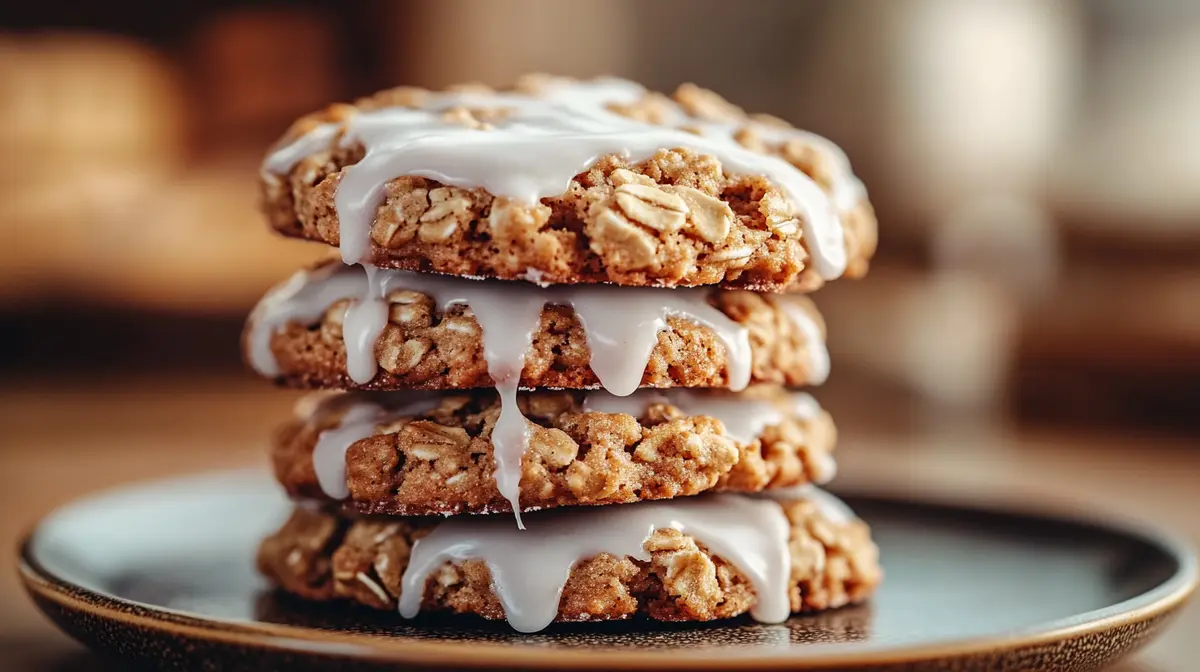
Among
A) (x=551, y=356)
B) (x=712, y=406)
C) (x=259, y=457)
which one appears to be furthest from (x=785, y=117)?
(x=551, y=356)

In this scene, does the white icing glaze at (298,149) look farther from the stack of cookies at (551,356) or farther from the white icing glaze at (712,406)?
the white icing glaze at (712,406)

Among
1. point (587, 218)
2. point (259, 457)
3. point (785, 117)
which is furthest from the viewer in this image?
point (785, 117)

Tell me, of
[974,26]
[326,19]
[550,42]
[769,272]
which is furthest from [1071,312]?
[769,272]

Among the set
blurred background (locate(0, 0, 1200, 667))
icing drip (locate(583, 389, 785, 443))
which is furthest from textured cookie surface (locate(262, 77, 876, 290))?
blurred background (locate(0, 0, 1200, 667))

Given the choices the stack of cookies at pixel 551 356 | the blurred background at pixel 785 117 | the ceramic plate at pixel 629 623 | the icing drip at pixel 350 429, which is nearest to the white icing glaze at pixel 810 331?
the stack of cookies at pixel 551 356

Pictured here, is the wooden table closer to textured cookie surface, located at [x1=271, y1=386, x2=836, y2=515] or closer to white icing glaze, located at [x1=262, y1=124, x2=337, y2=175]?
textured cookie surface, located at [x1=271, y1=386, x2=836, y2=515]

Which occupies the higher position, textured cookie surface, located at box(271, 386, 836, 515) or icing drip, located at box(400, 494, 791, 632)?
textured cookie surface, located at box(271, 386, 836, 515)

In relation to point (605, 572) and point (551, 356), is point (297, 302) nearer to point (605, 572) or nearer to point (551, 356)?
point (551, 356)
